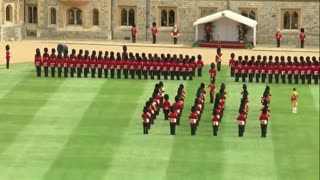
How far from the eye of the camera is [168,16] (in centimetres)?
6419

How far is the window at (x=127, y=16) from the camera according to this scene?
64.6 m

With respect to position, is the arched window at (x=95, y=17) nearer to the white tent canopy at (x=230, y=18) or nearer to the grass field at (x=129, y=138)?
the white tent canopy at (x=230, y=18)

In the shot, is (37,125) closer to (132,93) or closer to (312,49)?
(132,93)

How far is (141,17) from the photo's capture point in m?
64.4

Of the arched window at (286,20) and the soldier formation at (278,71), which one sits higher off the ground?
the arched window at (286,20)

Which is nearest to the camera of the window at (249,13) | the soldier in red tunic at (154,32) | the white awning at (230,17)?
the white awning at (230,17)

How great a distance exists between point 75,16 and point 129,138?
28170 mm

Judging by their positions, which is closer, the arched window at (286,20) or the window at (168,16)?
the arched window at (286,20)

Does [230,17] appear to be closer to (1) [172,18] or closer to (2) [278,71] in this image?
(1) [172,18]

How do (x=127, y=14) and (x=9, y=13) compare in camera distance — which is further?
(x=127, y=14)

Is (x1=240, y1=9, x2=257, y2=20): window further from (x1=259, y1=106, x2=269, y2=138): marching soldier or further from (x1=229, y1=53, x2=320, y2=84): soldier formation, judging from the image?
(x1=259, y1=106, x2=269, y2=138): marching soldier

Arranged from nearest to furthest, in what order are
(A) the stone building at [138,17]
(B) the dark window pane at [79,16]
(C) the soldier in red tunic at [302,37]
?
(C) the soldier in red tunic at [302,37], (A) the stone building at [138,17], (B) the dark window pane at [79,16]

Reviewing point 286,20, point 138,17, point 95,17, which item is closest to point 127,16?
point 138,17

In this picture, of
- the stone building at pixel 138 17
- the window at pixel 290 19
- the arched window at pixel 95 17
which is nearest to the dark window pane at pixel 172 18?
the stone building at pixel 138 17
